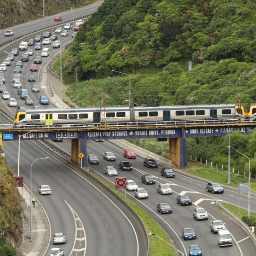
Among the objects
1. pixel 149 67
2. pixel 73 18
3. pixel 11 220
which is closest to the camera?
pixel 11 220

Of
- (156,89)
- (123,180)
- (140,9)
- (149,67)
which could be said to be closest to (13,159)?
(123,180)

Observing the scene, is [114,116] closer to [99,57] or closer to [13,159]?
[13,159]

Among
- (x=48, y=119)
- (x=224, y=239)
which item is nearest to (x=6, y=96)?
(x=48, y=119)

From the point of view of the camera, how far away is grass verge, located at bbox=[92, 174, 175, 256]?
202ft

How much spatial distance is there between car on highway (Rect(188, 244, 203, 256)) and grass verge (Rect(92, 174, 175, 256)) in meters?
2.24

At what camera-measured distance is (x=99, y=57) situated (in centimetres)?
16162

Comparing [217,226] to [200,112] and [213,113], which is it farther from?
[213,113]

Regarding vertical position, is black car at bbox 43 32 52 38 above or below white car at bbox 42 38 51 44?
above

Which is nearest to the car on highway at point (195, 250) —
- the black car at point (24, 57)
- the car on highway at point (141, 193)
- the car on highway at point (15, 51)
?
the car on highway at point (141, 193)

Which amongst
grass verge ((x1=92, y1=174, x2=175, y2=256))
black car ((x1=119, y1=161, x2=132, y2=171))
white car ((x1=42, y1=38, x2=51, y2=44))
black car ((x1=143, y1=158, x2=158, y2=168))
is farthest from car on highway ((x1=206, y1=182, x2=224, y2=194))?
white car ((x1=42, y1=38, x2=51, y2=44))

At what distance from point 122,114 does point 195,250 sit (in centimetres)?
4195

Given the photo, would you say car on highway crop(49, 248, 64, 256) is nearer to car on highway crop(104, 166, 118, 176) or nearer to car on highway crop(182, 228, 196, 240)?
car on highway crop(182, 228, 196, 240)

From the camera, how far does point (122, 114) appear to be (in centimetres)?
9812

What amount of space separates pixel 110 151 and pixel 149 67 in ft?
169
